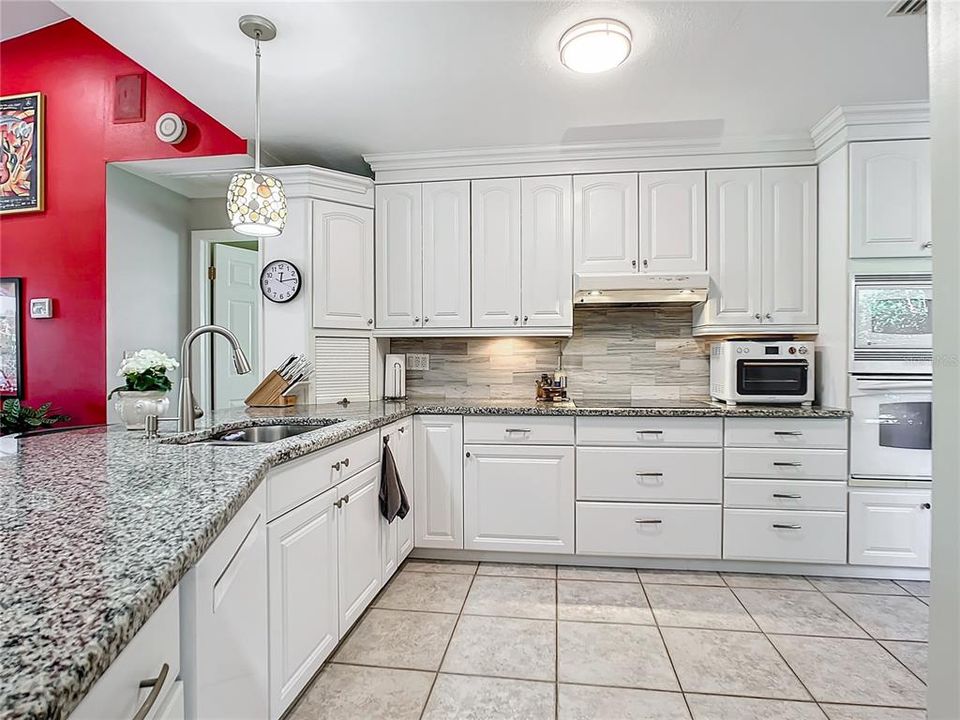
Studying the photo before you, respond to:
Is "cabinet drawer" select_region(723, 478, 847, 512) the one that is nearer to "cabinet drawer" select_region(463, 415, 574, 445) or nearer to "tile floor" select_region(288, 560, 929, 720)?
"tile floor" select_region(288, 560, 929, 720)

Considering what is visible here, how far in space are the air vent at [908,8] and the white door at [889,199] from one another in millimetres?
876

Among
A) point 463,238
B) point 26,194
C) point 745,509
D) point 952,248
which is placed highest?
point 26,194

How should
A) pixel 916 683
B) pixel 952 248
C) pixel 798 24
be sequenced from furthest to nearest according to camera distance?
pixel 798 24 → pixel 916 683 → pixel 952 248

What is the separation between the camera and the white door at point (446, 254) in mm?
3215

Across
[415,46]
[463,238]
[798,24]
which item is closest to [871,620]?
[798,24]

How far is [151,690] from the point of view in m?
0.69

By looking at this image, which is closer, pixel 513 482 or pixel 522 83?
pixel 522 83

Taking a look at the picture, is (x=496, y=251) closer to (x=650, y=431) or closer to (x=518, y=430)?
(x=518, y=430)

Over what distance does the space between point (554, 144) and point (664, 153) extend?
0.65 meters

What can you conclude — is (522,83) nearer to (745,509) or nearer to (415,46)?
(415,46)

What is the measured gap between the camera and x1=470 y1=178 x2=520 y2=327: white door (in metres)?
3.18

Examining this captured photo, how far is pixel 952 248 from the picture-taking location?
83cm

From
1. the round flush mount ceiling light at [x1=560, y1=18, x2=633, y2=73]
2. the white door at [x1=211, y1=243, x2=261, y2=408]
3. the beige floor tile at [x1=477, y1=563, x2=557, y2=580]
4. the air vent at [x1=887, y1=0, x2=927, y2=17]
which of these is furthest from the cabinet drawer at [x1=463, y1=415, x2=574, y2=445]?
the air vent at [x1=887, y1=0, x2=927, y2=17]

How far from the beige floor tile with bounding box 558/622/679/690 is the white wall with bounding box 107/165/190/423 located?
113 inches
